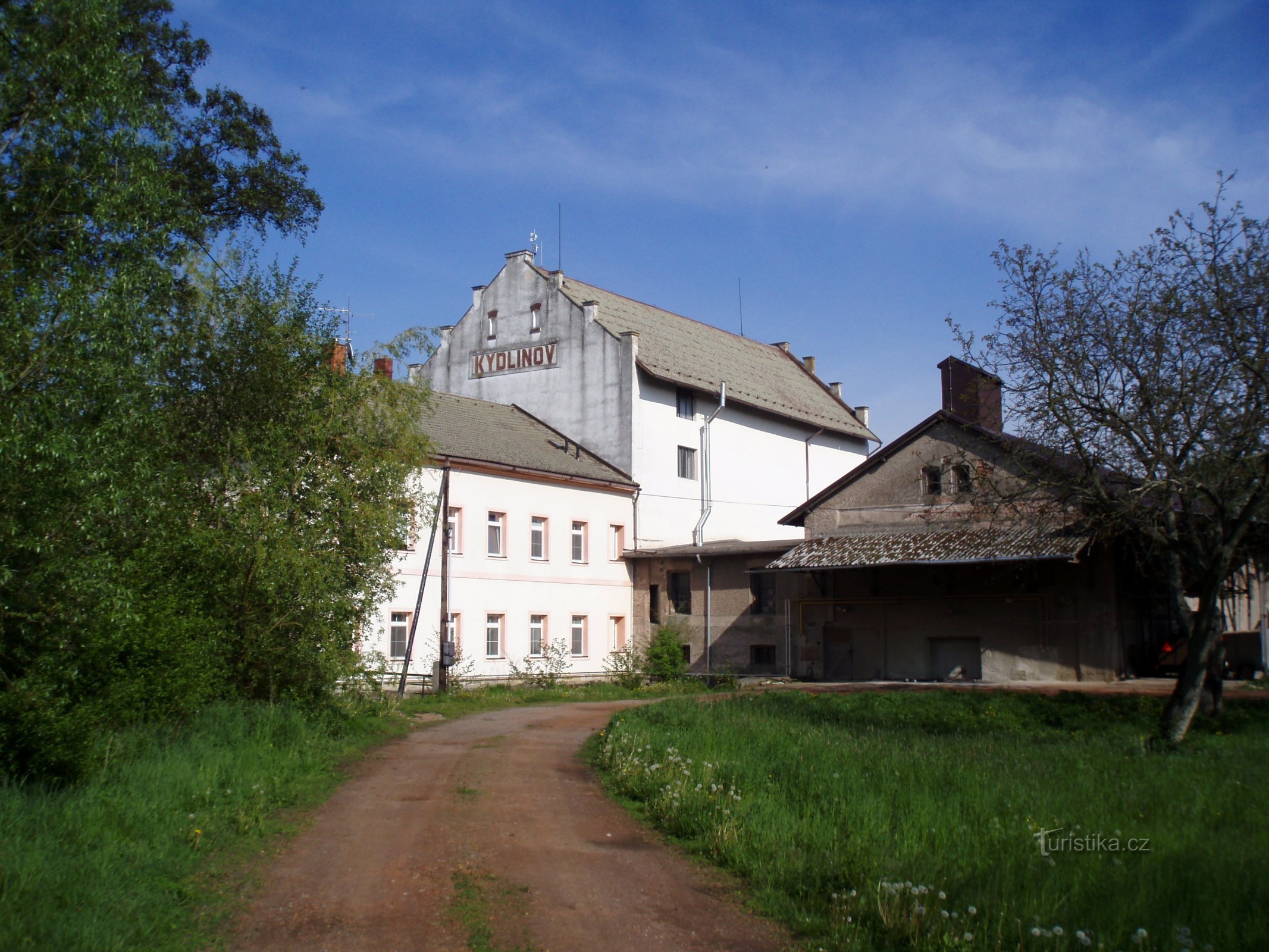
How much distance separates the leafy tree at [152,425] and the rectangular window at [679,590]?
1962 cm

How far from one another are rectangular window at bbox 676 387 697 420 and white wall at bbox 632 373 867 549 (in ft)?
0.62

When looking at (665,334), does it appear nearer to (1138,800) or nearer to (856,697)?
(856,697)

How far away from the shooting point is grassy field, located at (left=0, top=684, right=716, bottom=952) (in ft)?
22.3

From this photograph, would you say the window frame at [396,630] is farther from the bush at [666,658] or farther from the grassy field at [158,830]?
the grassy field at [158,830]

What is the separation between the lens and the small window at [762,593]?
114ft

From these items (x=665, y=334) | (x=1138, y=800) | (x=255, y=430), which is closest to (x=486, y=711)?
(x=255, y=430)

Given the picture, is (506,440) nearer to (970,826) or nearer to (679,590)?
(679,590)

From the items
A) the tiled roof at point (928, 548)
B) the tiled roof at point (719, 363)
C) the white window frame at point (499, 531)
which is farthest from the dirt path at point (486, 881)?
the tiled roof at point (719, 363)

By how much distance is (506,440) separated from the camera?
3538 cm

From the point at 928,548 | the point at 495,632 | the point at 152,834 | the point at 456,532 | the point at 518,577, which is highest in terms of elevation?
the point at 456,532

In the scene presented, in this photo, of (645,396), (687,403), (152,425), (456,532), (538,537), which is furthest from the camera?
(687,403)

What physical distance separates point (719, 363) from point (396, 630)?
19830 millimetres

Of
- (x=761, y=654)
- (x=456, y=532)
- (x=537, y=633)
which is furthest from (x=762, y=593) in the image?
(x=456, y=532)

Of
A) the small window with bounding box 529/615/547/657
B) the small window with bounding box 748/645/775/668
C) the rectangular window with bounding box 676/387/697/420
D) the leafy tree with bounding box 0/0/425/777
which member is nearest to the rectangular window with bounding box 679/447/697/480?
the rectangular window with bounding box 676/387/697/420
